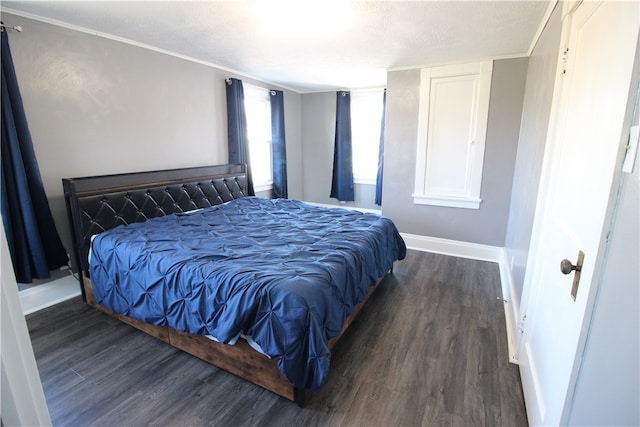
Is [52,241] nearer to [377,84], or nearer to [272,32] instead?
[272,32]

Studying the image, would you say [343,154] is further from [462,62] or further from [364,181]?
[462,62]

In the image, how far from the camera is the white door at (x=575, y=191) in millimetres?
927

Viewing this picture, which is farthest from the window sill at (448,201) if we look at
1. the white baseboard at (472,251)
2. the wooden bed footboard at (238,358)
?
the wooden bed footboard at (238,358)

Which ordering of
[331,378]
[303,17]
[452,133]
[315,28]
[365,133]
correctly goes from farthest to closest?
[365,133]
[452,133]
[315,28]
[303,17]
[331,378]

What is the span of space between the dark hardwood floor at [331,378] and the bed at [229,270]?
12 cm

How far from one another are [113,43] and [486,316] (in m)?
4.12

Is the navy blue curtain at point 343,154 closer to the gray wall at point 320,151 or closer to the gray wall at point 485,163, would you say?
the gray wall at point 320,151

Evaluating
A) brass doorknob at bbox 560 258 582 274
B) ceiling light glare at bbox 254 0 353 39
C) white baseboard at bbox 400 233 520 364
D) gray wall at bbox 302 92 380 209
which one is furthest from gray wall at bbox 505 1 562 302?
gray wall at bbox 302 92 380 209

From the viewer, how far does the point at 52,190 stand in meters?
2.61

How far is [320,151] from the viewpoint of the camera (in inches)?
221

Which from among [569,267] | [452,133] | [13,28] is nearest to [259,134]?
[452,133]

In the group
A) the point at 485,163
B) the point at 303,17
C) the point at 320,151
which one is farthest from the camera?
the point at 320,151

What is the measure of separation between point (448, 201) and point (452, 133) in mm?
837

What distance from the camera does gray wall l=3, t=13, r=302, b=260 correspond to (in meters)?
2.46
